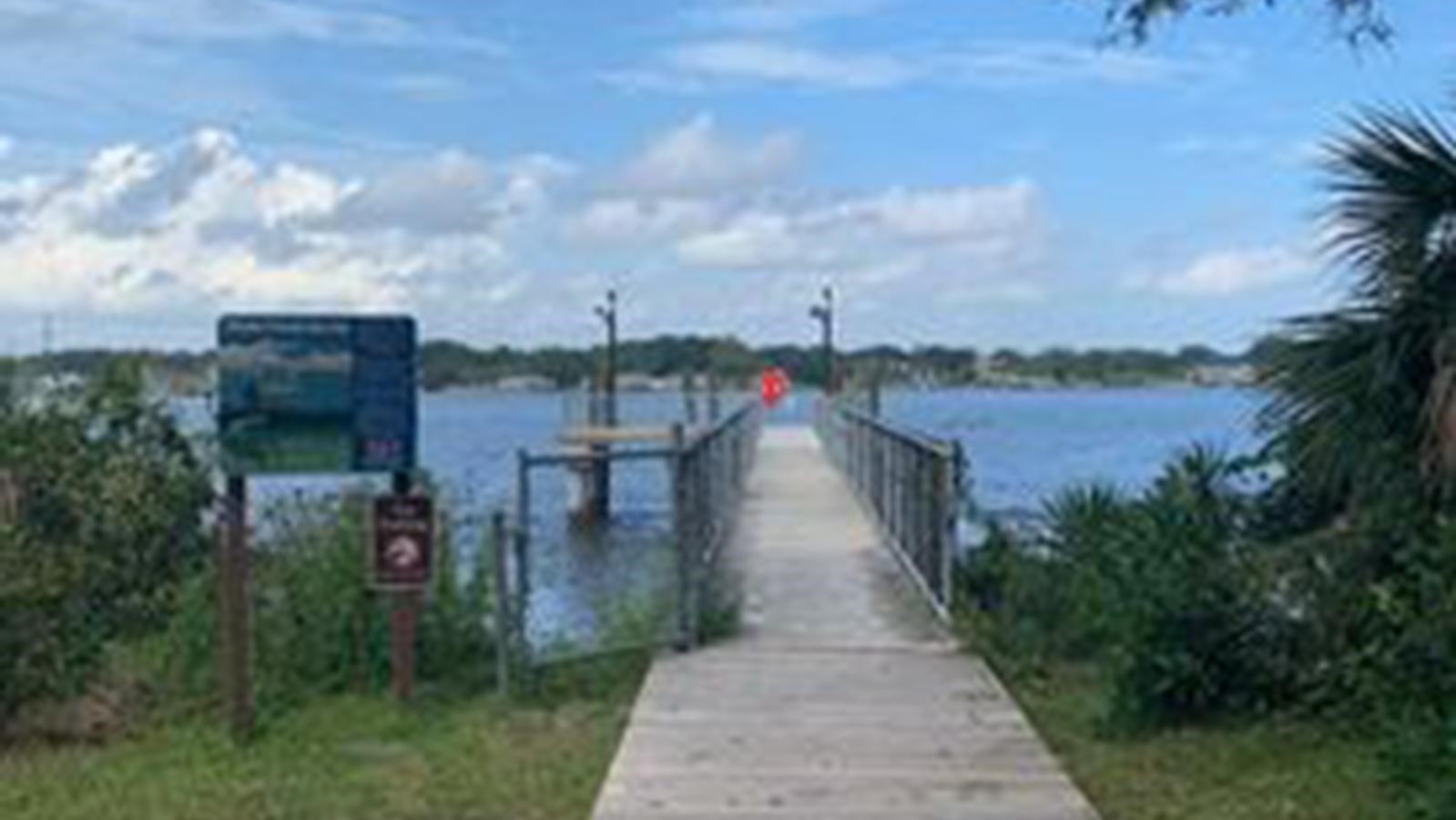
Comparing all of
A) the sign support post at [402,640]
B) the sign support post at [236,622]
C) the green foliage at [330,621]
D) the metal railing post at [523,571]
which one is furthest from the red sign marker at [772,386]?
the sign support post at [236,622]

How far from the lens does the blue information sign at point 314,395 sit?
46.7ft

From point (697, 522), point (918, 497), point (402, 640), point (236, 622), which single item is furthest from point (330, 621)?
point (918, 497)

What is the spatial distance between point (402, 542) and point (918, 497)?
6.58m

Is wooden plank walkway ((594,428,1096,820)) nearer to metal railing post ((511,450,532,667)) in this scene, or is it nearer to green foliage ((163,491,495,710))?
metal railing post ((511,450,532,667))

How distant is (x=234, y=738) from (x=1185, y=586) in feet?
15.3

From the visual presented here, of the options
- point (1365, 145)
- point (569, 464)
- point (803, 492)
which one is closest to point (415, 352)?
point (569, 464)

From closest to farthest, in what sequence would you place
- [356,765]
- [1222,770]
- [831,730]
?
1. [1222,770]
2. [356,765]
3. [831,730]

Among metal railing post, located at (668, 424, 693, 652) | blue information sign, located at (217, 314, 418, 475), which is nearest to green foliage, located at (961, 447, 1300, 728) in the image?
metal railing post, located at (668, 424, 693, 652)

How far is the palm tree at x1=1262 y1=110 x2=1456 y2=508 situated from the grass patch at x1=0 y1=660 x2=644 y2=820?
136 inches

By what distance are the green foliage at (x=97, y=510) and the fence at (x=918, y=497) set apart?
5.07 metres

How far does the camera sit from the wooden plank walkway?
10.4m

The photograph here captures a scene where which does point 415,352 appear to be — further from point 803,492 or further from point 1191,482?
point 803,492

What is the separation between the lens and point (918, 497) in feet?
64.8

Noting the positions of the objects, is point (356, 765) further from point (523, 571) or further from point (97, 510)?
point (97, 510)
